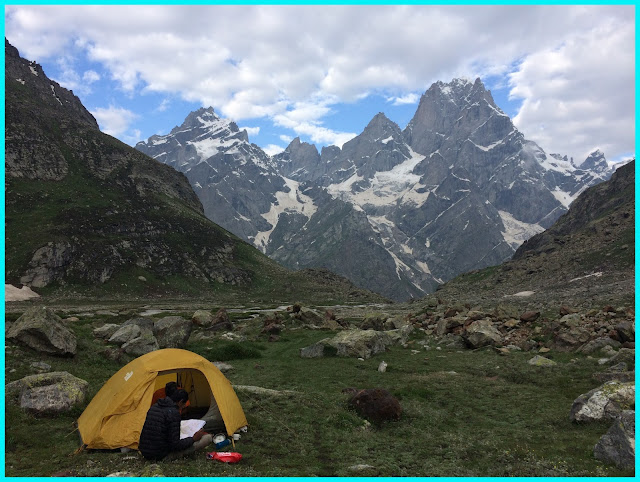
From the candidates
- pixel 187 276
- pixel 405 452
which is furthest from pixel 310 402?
pixel 187 276

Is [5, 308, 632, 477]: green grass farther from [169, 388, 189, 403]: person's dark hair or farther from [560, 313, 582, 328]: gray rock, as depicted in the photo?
[560, 313, 582, 328]: gray rock

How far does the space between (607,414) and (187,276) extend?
15974 centimetres

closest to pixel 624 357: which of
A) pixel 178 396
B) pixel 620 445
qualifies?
pixel 620 445

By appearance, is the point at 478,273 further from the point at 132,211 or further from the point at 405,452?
the point at 405,452

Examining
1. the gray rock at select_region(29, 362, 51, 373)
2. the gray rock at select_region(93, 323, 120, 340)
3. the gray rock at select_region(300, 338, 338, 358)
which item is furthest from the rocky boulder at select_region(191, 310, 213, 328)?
the gray rock at select_region(29, 362, 51, 373)

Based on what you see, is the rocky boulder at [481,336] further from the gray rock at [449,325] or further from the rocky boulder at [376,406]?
the rocky boulder at [376,406]

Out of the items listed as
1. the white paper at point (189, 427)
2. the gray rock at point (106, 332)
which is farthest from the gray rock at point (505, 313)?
the gray rock at point (106, 332)

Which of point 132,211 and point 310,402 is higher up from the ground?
point 132,211

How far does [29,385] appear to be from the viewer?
17078 millimetres

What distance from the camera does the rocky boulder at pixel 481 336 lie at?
33.4 metres

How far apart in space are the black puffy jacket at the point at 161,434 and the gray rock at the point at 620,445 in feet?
44.3

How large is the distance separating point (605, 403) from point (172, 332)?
31006 mm

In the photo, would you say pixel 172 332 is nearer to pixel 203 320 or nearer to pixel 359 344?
pixel 203 320

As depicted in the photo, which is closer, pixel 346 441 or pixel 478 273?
pixel 346 441
